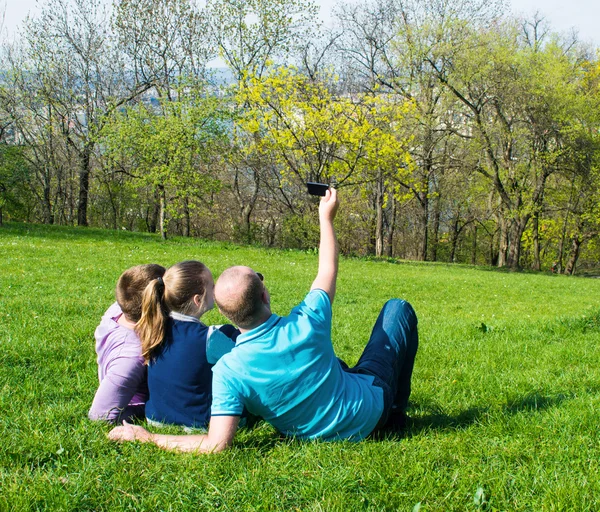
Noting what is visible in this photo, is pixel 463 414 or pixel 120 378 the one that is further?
pixel 463 414

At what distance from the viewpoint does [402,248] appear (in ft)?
170

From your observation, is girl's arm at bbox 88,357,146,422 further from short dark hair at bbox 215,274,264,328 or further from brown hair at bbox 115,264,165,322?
Answer: short dark hair at bbox 215,274,264,328

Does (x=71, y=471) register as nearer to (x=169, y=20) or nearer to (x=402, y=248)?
(x=169, y=20)

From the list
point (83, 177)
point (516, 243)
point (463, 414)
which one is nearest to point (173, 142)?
point (83, 177)

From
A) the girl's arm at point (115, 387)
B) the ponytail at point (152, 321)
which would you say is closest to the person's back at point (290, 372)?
the ponytail at point (152, 321)

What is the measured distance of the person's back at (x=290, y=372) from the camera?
112 inches

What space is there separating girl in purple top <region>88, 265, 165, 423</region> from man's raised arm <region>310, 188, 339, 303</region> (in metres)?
1.34

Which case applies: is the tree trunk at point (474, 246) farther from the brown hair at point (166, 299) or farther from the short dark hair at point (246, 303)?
the short dark hair at point (246, 303)

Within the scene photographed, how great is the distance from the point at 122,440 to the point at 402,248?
5001 centimetres

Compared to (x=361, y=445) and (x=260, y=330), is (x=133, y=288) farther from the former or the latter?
(x=361, y=445)

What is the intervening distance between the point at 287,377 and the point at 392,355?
974mm

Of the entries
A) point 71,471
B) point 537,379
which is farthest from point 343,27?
point 71,471

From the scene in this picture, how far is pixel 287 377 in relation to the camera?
2.86 metres

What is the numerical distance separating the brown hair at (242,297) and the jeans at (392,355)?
39.1 inches
